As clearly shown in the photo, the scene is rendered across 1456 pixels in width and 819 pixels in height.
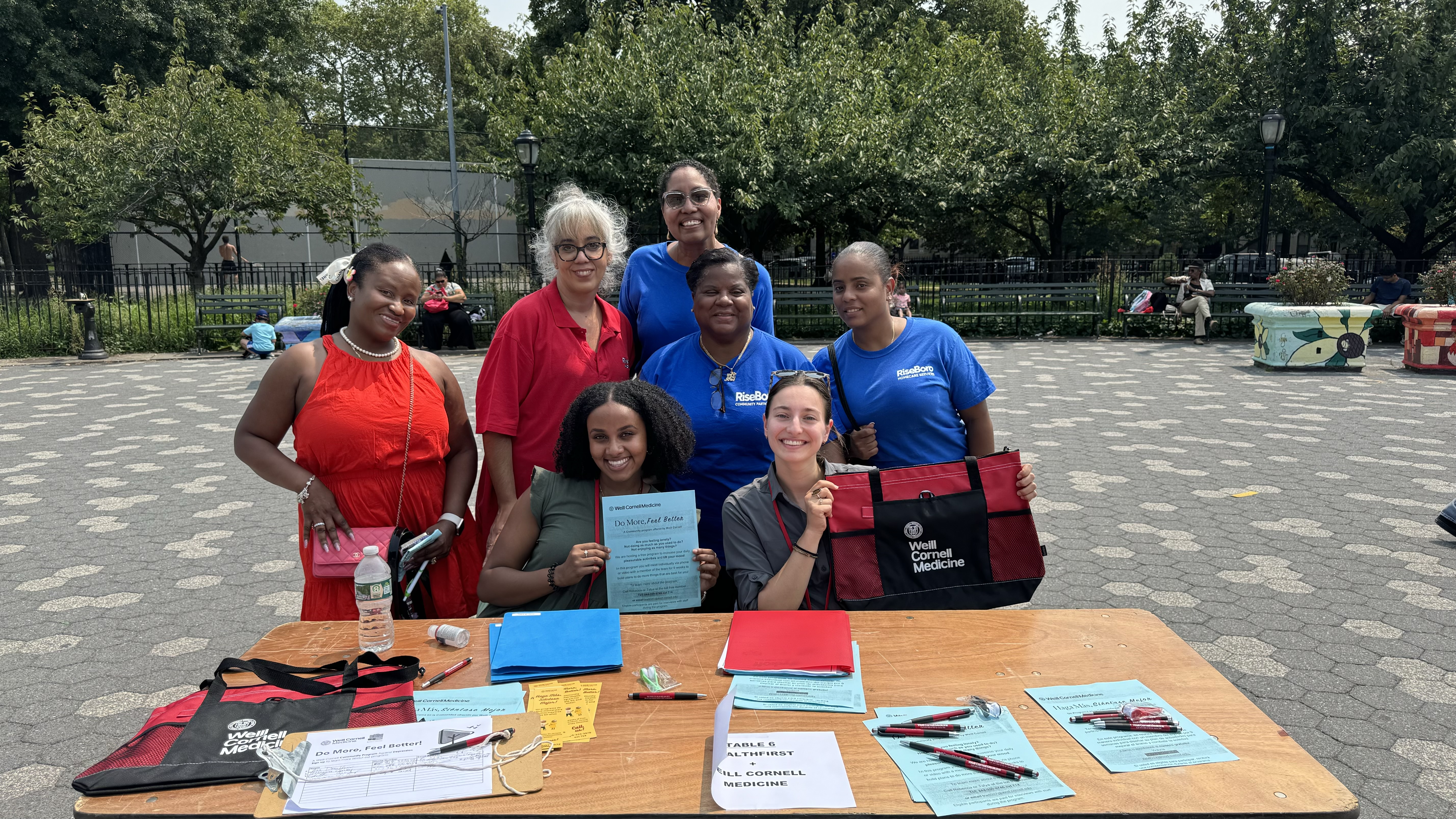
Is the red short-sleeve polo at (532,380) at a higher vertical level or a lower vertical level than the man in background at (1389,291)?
lower

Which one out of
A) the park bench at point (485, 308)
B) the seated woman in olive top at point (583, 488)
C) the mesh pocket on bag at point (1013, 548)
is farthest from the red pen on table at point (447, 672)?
the park bench at point (485, 308)

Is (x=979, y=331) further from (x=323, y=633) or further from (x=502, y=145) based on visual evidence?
(x=323, y=633)

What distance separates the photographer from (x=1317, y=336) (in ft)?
46.3

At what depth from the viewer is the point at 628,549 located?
121 inches

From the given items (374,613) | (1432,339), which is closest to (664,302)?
(374,613)

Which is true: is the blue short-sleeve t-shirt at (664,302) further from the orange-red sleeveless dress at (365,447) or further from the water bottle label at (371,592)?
the water bottle label at (371,592)

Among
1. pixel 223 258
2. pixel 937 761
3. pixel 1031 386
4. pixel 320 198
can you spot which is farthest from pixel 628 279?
pixel 223 258

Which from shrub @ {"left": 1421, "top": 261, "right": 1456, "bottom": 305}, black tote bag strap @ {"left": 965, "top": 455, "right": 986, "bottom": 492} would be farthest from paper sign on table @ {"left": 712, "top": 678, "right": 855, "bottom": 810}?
shrub @ {"left": 1421, "top": 261, "right": 1456, "bottom": 305}

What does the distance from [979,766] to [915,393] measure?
1923 mm

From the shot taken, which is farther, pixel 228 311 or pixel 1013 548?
pixel 228 311

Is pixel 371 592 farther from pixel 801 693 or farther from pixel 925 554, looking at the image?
pixel 925 554

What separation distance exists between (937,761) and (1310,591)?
438cm

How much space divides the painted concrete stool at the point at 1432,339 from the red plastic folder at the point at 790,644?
15.1m

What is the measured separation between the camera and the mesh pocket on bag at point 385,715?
7.03 ft
